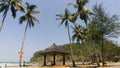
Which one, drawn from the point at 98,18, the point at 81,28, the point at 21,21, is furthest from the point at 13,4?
the point at 81,28

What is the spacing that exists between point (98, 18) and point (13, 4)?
2016cm

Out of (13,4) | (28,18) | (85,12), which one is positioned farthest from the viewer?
(28,18)

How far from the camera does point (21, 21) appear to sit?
4938 cm

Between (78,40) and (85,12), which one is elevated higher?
(85,12)

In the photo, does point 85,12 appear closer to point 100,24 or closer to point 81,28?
point 100,24

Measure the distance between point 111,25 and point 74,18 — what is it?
8863mm

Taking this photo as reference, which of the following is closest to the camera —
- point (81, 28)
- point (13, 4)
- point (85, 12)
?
point (13, 4)

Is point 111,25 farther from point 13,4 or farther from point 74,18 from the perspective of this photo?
point 13,4

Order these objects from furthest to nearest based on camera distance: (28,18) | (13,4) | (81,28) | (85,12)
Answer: (81,28), (28,18), (85,12), (13,4)

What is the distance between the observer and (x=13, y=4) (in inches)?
1547

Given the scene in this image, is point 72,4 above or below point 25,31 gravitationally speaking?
above

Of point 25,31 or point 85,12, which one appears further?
point 25,31

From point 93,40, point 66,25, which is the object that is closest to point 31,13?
point 66,25

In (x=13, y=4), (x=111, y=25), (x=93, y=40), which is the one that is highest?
(x=13, y=4)
